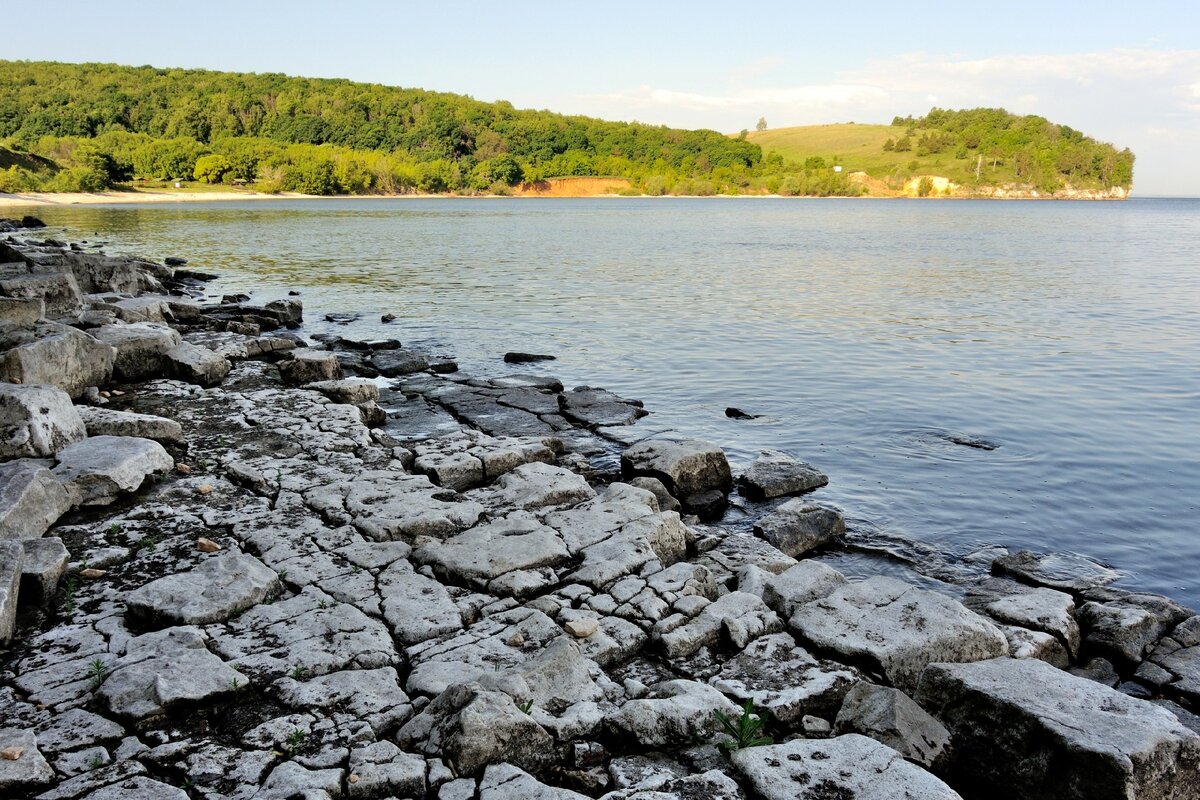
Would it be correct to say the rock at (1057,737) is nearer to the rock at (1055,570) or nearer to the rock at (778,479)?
the rock at (1055,570)

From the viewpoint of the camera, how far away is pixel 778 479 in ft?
30.2

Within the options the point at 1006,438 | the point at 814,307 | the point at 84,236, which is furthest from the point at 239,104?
the point at 1006,438

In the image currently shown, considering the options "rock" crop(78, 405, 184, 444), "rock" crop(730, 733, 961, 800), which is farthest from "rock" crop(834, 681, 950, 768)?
"rock" crop(78, 405, 184, 444)

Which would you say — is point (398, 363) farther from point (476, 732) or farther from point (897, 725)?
point (897, 725)

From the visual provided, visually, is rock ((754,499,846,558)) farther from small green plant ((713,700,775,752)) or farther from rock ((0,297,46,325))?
rock ((0,297,46,325))

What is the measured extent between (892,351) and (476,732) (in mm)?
15092

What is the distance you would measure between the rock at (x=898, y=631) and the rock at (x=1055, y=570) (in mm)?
2071

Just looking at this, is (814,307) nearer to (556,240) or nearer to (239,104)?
(556,240)

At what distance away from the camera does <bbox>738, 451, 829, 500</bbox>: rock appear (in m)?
9.04

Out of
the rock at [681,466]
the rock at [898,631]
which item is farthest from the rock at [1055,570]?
the rock at [681,466]

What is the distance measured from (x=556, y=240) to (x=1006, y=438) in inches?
1569

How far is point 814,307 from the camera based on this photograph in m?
23.2

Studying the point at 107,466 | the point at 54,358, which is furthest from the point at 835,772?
the point at 54,358

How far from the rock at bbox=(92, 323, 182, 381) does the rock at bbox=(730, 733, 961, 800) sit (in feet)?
33.9
